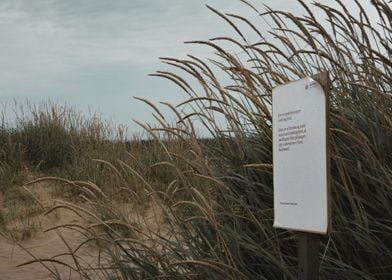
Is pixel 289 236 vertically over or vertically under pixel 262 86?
under

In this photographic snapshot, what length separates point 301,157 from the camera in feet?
7.37

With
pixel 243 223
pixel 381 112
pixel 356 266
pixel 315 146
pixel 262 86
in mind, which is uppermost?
pixel 262 86

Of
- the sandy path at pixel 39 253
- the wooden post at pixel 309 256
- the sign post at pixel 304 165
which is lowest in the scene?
the sandy path at pixel 39 253

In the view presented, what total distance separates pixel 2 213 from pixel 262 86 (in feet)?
19.2

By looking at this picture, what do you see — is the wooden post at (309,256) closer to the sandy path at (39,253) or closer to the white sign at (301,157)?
the white sign at (301,157)

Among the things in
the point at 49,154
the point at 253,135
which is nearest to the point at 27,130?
the point at 49,154


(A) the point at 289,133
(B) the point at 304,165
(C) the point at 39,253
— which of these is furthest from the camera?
(C) the point at 39,253

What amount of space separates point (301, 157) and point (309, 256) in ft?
1.21

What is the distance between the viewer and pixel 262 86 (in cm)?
352

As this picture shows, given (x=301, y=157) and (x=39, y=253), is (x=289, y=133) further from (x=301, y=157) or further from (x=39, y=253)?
(x=39, y=253)

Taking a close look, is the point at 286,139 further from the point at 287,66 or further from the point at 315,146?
the point at 287,66

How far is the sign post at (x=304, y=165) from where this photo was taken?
6.94 ft

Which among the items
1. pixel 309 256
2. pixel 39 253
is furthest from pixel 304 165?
pixel 39 253

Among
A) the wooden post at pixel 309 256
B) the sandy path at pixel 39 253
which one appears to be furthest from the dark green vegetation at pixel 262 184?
the sandy path at pixel 39 253
